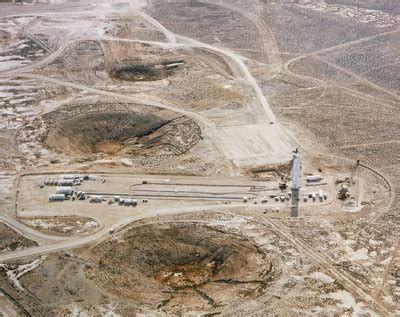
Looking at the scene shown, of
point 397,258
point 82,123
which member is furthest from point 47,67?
point 397,258

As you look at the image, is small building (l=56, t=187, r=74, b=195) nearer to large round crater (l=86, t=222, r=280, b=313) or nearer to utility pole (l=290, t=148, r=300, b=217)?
large round crater (l=86, t=222, r=280, b=313)

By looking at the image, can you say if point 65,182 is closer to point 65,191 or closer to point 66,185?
point 66,185

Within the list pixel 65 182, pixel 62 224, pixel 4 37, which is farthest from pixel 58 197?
pixel 4 37

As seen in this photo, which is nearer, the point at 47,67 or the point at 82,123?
the point at 82,123

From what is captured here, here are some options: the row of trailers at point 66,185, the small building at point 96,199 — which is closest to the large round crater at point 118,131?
the row of trailers at point 66,185

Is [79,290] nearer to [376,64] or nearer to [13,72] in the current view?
[13,72]

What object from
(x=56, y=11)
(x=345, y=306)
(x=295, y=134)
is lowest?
(x=345, y=306)
